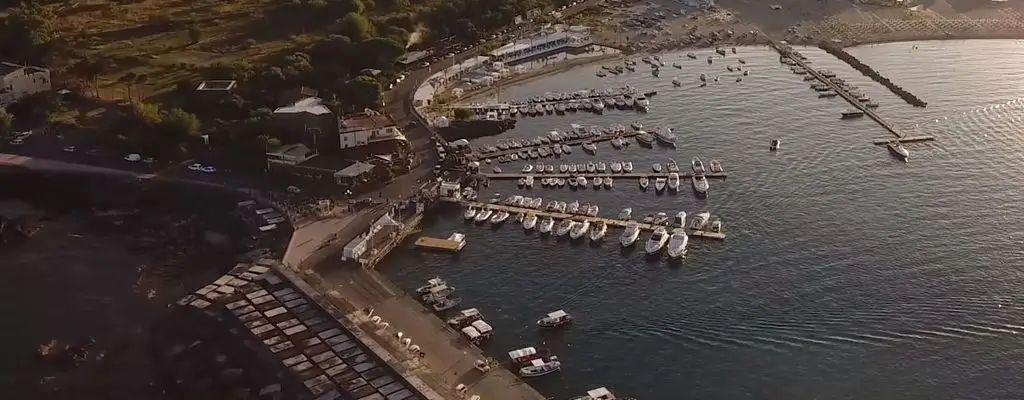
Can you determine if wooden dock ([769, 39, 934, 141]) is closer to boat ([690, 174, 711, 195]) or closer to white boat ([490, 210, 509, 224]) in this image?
boat ([690, 174, 711, 195])

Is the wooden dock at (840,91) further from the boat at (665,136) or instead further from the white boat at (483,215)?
the white boat at (483,215)

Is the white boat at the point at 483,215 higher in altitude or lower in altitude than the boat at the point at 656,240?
lower

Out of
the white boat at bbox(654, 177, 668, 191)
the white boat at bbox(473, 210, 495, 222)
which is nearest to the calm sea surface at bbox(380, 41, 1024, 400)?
the white boat at bbox(473, 210, 495, 222)

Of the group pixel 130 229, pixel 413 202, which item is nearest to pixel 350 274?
pixel 413 202

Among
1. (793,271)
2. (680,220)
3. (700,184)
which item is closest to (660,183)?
(700,184)

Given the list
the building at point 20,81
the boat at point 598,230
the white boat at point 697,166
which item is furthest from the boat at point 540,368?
the building at point 20,81
